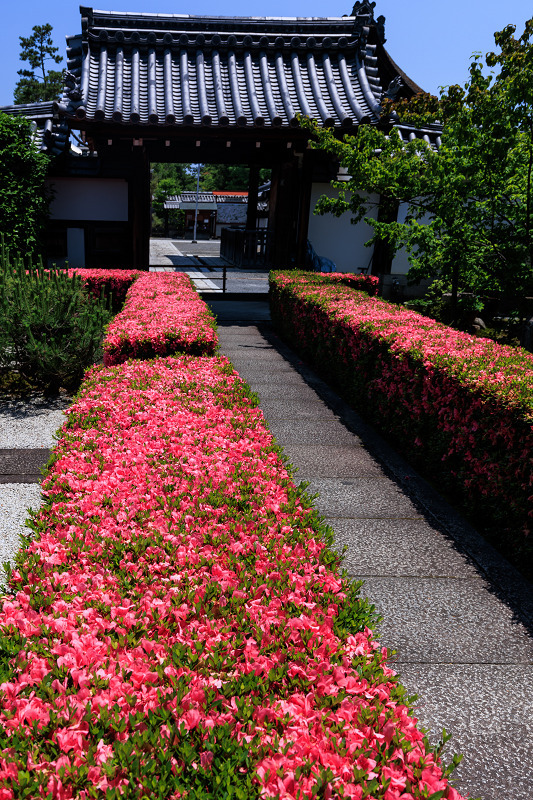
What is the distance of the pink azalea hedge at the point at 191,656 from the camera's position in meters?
1.60

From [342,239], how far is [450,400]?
1213 cm

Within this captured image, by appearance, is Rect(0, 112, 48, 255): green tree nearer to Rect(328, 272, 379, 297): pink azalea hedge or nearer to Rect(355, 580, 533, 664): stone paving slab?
Rect(328, 272, 379, 297): pink azalea hedge

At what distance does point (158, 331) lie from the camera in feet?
23.2

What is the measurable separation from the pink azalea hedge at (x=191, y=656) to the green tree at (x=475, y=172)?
319 inches

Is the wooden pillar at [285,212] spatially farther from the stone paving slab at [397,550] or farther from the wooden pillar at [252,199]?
the stone paving slab at [397,550]

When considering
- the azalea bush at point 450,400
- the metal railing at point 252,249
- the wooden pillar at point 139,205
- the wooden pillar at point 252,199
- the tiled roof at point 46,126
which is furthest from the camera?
the wooden pillar at point 252,199

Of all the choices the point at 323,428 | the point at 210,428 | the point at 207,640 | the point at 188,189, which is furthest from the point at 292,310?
the point at 188,189

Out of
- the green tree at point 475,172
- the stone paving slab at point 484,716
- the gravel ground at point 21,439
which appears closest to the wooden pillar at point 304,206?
the green tree at point 475,172

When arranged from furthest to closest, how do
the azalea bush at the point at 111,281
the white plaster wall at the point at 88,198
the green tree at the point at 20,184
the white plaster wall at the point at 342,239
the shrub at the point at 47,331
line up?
1. the white plaster wall at the point at 342,239
2. the white plaster wall at the point at 88,198
3. the green tree at the point at 20,184
4. the azalea bush at the point at 111,281
5. the shrub at the point at 47,331

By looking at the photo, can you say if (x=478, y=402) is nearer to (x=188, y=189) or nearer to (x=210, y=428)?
(x=210, y=428)

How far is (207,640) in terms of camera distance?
6.82 feet

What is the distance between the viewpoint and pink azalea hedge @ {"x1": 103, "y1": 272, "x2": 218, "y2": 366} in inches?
272

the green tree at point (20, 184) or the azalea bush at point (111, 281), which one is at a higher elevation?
the green tree at point (20, 184)

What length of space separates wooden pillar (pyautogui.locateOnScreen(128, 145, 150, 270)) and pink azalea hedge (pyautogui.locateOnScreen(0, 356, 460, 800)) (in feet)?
40.8
